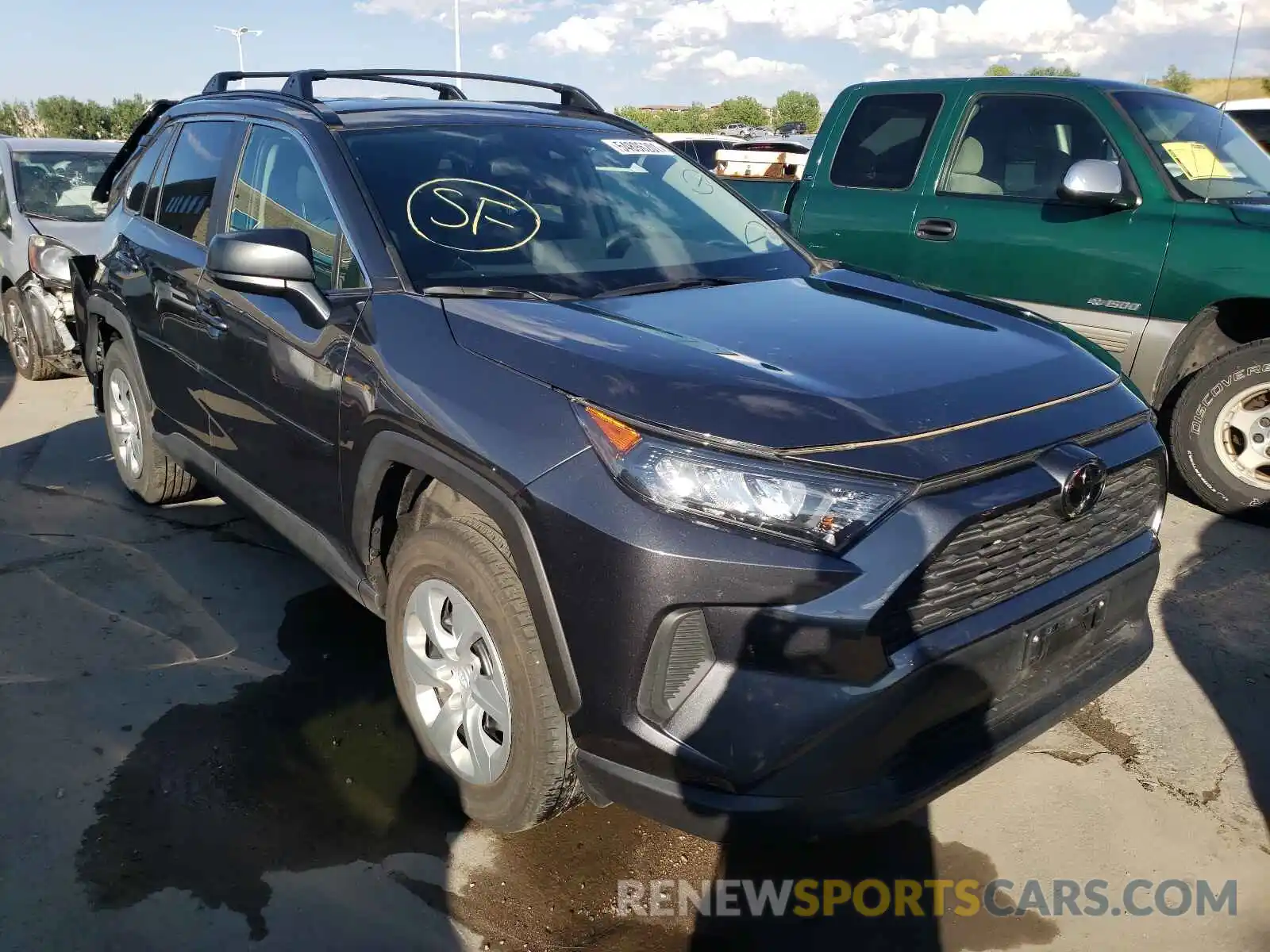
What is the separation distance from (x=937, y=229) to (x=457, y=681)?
3833 millimetres

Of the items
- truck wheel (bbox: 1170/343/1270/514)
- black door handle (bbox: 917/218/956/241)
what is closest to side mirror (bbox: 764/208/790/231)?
black door handle (bbox: 917/218/956/241)

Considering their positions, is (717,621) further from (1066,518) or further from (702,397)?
(1066,518)

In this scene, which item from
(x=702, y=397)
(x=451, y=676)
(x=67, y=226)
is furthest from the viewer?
(x=67, y=226)

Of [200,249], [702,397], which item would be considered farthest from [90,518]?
[702,397]

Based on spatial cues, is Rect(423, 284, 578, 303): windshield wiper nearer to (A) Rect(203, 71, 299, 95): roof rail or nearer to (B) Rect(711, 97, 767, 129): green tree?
(A) Rect(203, 71, 299, 95): roof rail

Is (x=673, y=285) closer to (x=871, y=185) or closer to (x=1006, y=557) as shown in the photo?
(x=1006, y=557)

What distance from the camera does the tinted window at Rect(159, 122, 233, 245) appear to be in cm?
396

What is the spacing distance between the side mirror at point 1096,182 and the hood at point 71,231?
20.4 feet

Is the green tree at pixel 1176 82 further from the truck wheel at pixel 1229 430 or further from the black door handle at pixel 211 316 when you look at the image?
the black door handle at pixel 211 316

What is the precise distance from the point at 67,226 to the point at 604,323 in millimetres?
6397

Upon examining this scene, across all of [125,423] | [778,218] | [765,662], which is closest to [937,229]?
[778,218]

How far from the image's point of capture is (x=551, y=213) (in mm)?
3316

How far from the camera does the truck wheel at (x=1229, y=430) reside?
15.5ft

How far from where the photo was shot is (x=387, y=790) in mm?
2895
